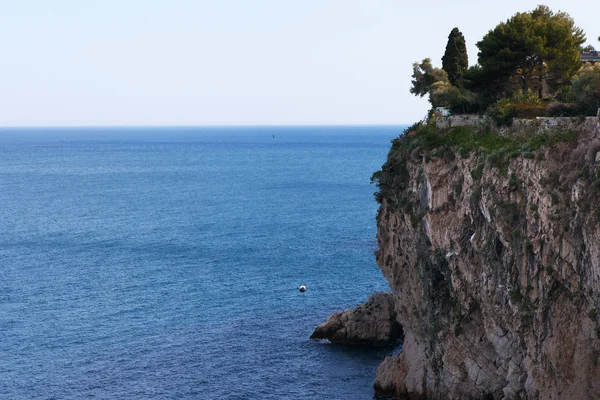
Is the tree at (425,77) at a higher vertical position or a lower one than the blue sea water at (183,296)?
higher

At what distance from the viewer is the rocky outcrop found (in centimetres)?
6625

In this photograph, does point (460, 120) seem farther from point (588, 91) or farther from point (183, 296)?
point (183, 296)

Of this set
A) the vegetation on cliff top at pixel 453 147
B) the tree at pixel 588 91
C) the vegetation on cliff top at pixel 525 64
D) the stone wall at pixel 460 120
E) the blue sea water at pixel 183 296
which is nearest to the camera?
the vegetation on cliff top at pixel 453 147

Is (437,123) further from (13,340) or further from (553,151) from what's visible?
(13,340)

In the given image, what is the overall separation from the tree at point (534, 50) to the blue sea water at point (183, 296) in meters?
23.7

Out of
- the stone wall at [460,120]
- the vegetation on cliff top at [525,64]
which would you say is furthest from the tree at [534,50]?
the stone wall at [460,120]

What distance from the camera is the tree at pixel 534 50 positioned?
52062 mm

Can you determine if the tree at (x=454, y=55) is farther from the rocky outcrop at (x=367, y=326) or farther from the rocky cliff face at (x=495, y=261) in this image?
A: the rocky outcrop at (x=367, y=326)

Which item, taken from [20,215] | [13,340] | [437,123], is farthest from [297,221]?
[437,123]

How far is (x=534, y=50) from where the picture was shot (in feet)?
170

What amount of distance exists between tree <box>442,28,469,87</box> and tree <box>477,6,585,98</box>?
376 inches

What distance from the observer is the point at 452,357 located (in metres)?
49.2

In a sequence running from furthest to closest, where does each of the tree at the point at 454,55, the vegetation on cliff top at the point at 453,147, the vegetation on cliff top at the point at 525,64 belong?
the tree at the point at 454,55 → the vegetation on cliff top at the point at 525,64 → the vegetation on cliff top at the point at 453,147

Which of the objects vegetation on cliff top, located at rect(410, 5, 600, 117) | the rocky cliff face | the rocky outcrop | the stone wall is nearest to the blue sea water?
the rocky outcrop
